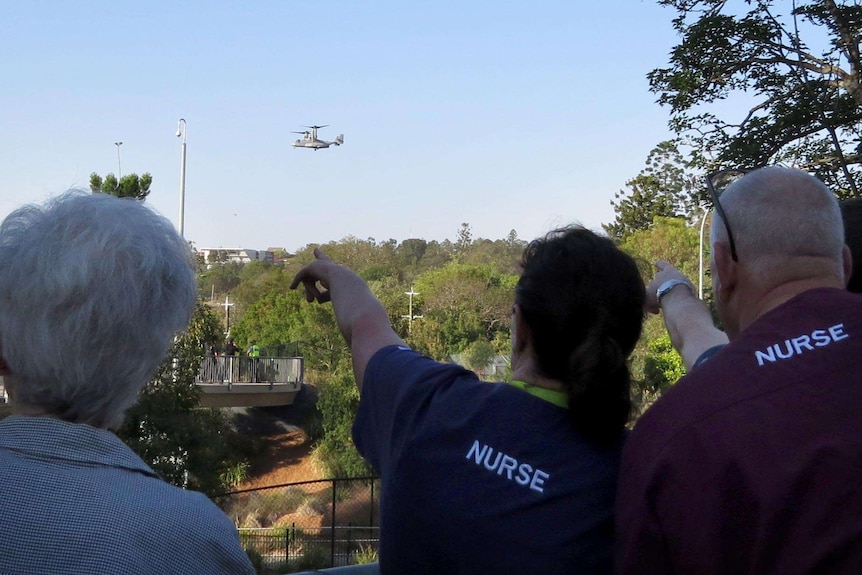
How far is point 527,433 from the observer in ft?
5.15

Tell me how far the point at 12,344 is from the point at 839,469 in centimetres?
124

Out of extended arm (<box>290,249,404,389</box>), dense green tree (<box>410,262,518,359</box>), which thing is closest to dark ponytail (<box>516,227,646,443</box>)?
extended arm (<box>290,249,404,389</box>)

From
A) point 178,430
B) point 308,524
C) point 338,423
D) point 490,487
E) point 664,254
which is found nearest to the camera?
point 490,487

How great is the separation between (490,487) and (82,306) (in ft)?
2.38

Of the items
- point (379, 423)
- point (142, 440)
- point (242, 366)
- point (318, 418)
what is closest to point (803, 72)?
point (379, 423)

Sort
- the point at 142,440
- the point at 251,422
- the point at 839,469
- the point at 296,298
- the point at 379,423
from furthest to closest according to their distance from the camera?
the point at 296,298 → the point at 251,422 → the point at 142,440 → the point at 379,423 → the point at 839,469

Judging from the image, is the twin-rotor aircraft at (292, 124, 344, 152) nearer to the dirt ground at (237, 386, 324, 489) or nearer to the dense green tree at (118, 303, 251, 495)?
the dirt ground at (237, 386, 324, 489)

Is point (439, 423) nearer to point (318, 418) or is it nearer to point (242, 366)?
point (242, 366)

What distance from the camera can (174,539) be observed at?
4.35 feet

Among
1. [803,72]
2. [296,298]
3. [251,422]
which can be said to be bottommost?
[251,422]

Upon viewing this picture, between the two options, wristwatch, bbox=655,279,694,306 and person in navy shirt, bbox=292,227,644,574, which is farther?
wristwatch, bbox=655,279,694,306

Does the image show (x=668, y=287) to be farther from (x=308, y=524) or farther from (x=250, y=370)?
(x=250, y=370)

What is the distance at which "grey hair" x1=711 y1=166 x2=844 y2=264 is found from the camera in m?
1.58

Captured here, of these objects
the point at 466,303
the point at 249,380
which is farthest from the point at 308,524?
the point at 466,303
